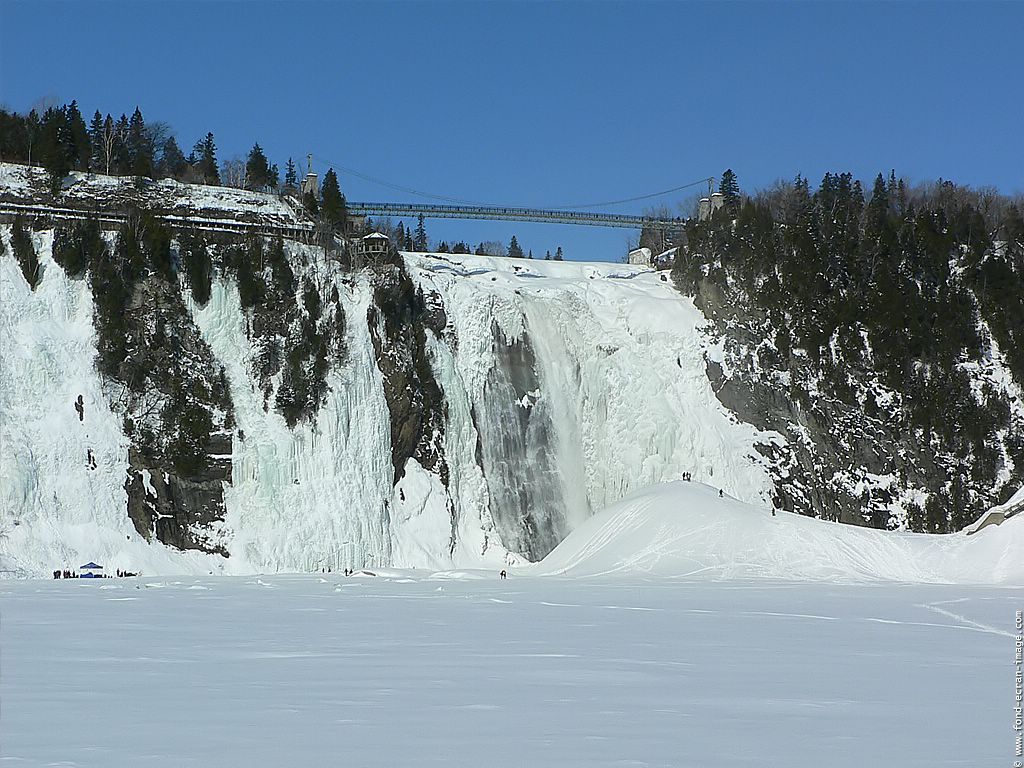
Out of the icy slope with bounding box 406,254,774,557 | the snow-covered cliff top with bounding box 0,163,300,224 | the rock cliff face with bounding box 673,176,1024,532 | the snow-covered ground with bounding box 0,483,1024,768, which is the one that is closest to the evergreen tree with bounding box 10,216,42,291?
the snow-covered cliff top with bounding box 0,163,300,224

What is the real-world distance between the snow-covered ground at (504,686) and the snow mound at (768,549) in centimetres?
1106

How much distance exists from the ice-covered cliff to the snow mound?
22.8 feet

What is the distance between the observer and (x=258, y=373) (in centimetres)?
3962

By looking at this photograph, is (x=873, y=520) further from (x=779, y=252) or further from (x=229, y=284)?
(x=229, y=284)

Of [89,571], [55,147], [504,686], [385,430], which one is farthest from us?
[55,147]

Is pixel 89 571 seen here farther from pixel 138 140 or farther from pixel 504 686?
pixel 138 140

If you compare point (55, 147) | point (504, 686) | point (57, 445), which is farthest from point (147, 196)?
point (504, 686)

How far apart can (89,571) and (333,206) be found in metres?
19.3

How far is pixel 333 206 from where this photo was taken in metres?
46.5

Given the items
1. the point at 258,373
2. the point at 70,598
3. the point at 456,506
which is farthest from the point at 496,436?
the point at 70,598

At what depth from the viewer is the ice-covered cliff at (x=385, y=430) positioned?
3600 cm

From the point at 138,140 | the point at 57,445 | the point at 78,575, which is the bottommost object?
the point at 78,575

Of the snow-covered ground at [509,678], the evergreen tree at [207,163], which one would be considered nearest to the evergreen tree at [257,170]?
the evergreen tree at [207,163]

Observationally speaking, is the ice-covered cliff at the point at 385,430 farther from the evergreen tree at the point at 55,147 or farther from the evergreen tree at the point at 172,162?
the evergreen tree at the point at 172,162
